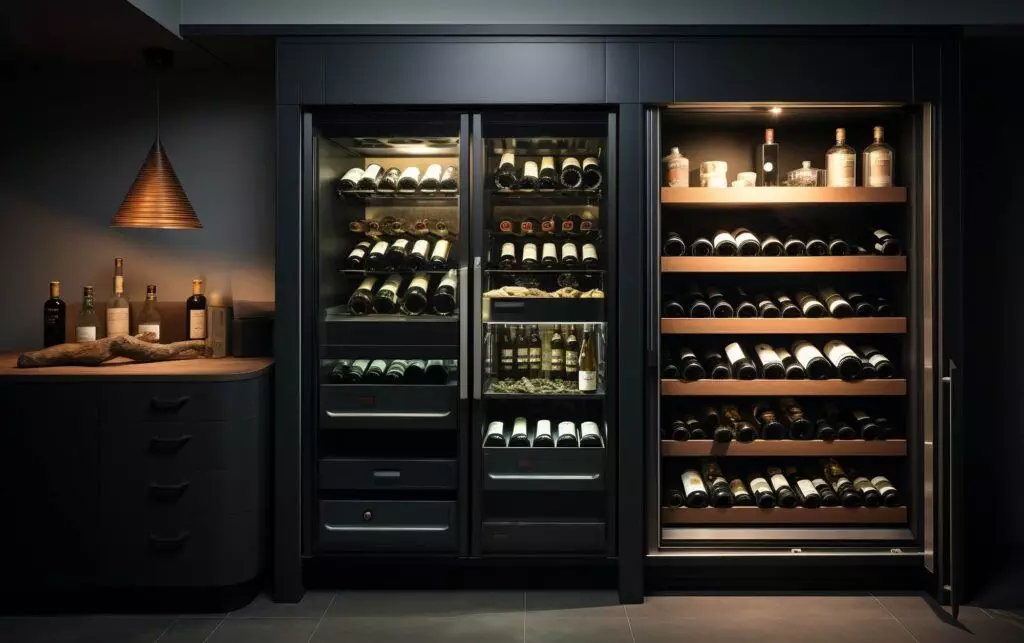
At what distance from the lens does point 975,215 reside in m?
3.77

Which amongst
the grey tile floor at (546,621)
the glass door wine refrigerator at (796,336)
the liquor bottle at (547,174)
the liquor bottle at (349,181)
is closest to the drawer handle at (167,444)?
the grey tile floor at (546,621)

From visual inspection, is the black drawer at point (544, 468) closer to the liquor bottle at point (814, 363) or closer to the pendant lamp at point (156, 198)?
the liquor bottle at point (814, 363)

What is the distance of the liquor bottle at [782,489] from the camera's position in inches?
132

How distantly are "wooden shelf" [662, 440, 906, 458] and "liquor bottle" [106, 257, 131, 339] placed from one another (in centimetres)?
206

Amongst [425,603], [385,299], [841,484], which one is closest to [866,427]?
[841,484]

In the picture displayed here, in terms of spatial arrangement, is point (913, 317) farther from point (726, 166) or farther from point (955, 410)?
point (726, 166)

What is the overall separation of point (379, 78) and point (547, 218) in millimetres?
845

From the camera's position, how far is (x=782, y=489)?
11.1 ft

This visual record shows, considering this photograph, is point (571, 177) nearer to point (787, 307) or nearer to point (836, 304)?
point (787, 307)

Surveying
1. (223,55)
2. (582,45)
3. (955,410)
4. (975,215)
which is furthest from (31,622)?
(975,215)

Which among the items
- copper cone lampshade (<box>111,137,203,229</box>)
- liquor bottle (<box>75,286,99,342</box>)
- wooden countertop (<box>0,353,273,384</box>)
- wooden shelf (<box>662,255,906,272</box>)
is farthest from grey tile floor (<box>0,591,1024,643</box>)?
copper cone lampshade (<box>111,137,203,229</box>)

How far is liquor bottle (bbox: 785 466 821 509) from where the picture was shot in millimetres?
3371

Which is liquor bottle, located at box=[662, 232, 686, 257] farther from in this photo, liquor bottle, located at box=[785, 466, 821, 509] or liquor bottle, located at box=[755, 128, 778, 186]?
liquor bottle, located at box=[785, 466, 821, 509]

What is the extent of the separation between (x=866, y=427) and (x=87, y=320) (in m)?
3.21
